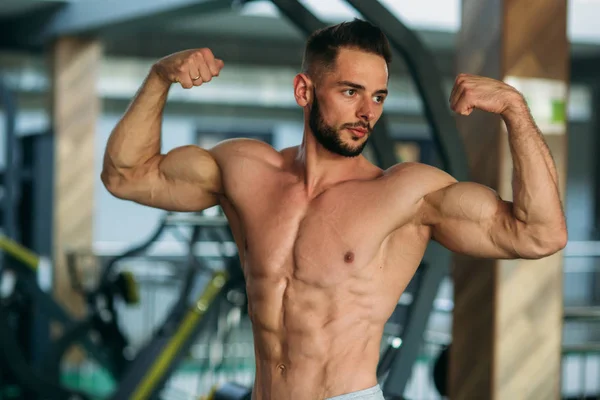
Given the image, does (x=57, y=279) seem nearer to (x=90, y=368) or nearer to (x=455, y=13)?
(x=90, y=368)

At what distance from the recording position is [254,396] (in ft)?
7.05

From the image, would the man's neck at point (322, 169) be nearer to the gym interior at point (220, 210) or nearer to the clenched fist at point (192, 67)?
the clenched fist at point (192, 67)

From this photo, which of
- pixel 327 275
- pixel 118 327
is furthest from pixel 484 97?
pixel 118 327

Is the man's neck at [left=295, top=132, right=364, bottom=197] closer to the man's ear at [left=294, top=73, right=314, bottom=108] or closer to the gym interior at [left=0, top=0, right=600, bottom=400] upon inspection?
the man's ear at [left=294, top=73, right=314, bottom=108]

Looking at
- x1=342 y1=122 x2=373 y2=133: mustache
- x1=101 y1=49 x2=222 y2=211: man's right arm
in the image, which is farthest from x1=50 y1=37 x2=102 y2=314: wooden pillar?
x1=342 y1=122 x2=373 y2=133: mustache

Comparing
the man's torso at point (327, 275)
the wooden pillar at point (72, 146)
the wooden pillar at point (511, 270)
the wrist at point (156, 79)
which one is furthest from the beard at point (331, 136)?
the wooden pillar at point (72, 146)

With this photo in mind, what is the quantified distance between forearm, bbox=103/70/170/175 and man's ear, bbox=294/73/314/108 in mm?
300

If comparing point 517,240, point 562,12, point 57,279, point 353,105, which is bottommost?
point 57,279

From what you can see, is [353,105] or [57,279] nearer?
[353,105]

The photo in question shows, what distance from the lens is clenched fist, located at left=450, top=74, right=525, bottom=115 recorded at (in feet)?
6.08

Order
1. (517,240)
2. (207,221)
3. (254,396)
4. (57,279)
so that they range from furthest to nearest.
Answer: (57,279) < (207,221) < (254,396) < (517,240)

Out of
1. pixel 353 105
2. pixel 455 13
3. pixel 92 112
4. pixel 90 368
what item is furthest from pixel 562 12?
pixel 90 368

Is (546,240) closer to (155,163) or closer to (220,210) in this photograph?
(155,163)

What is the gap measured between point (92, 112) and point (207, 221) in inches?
132
